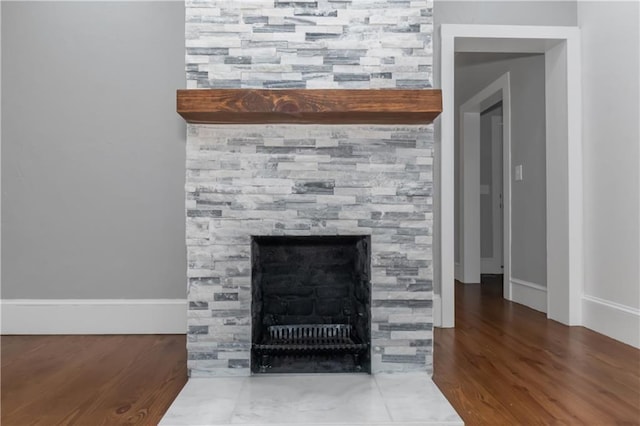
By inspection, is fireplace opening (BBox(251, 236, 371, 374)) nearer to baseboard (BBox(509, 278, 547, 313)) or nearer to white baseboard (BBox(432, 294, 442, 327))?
white baseboard (BBox(432, 294, 442, 327))

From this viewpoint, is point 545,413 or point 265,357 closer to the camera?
point 545,413

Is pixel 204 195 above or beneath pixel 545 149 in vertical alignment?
beneath

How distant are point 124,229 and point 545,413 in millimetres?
2152

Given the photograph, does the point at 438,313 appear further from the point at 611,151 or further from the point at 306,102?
the point at 306,102

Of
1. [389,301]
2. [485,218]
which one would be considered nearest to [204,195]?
[389,301]

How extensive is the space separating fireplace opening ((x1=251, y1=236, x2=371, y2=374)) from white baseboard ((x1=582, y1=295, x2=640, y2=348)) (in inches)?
54.9

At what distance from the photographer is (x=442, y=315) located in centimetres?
277

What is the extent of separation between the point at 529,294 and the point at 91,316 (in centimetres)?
284

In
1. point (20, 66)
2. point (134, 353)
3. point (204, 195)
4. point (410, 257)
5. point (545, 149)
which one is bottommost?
point (134, 353)

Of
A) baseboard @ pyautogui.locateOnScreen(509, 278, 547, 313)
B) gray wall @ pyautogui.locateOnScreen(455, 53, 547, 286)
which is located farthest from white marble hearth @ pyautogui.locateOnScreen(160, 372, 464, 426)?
gray wall @ pyautogui.locateOnScreen(455, 53, 547, 286)

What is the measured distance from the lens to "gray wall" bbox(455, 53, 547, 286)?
3.32 metres

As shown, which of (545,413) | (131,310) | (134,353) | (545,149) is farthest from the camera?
(545,149)

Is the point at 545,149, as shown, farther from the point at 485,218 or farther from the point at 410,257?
the point at 485,218

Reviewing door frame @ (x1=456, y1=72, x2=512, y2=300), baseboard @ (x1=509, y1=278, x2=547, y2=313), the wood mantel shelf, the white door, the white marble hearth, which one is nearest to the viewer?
the white marble hearth
